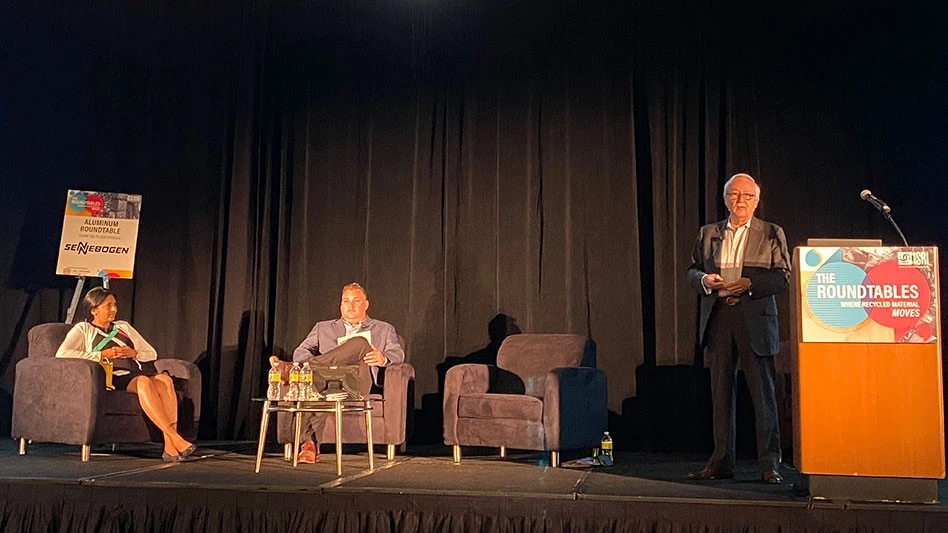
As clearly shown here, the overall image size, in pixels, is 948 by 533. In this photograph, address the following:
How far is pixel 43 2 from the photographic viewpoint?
6812 mm

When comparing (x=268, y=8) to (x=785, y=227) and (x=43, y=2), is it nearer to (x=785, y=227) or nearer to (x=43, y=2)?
(x=43, y=2)

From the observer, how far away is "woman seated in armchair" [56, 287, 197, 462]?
191 inches

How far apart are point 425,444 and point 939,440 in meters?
3.25

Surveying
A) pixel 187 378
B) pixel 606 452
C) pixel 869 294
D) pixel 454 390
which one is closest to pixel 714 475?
pixel 606 452

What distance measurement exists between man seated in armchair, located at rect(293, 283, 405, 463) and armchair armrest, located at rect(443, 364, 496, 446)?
346 mm

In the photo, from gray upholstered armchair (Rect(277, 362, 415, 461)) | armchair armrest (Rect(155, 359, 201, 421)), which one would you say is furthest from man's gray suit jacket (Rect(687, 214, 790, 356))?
armchair armrest (Rect(155, 359, 201, 421))

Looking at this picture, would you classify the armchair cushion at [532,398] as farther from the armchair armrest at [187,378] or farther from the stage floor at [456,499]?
the armchair armrest at [187,378]

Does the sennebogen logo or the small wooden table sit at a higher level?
the sennebogen logo

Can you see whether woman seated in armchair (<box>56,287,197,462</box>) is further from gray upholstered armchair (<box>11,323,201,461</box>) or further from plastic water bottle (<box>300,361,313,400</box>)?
plastic water bottle (<box>300,361,313,400</box>)

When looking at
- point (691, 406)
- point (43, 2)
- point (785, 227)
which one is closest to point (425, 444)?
point (691, 406)

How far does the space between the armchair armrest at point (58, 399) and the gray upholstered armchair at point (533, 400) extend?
67.1 inches

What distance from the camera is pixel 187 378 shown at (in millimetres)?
5328

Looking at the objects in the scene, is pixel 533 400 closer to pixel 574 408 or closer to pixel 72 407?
pixel 574 408

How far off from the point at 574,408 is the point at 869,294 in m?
1.81
